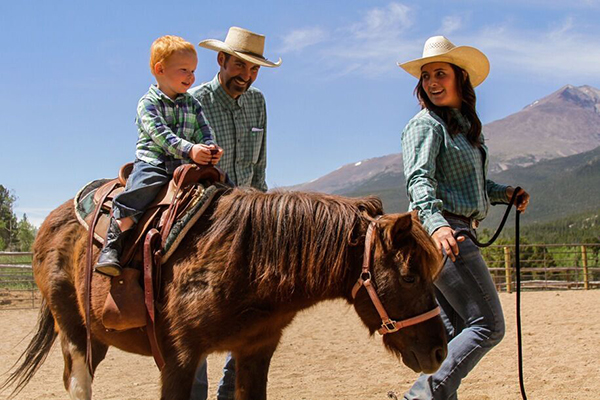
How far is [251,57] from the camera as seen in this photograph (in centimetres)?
389

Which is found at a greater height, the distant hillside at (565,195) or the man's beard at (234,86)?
the distant hillside at (565,195)

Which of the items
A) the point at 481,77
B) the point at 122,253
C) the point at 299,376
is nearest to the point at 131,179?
the point at 122,253

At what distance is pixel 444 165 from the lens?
3.36 m

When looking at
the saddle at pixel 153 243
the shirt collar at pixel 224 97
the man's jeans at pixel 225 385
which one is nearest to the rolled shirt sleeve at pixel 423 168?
the saddle at pixel 153 243

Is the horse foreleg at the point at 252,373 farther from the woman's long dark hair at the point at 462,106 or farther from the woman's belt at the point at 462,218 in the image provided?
the woman's long dark hair at the point at 462,106

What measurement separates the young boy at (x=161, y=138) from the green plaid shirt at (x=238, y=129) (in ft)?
1.74

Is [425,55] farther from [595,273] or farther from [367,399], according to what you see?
[595,273]

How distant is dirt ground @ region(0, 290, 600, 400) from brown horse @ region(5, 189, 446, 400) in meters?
2.22

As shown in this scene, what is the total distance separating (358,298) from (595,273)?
29.6 meters

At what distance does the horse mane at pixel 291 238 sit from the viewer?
2.79 metres

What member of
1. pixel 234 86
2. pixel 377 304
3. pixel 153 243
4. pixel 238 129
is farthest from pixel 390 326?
pixel 234 86

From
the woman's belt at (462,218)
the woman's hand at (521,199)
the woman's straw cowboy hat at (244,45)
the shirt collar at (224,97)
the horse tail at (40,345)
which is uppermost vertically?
the woman's straw cowboy hat at (244,45)

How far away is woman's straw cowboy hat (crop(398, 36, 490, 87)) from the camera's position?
340cm

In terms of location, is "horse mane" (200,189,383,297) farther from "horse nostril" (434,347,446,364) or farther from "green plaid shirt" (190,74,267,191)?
"green plaid shirt" (190,74,267,191)
